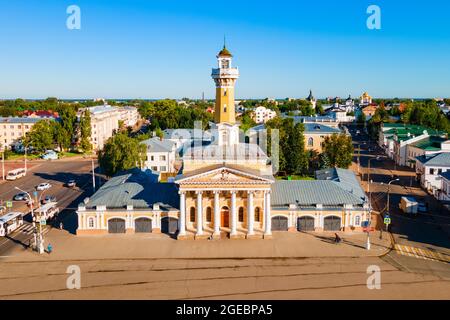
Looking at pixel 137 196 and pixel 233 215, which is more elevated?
pixel 137 196

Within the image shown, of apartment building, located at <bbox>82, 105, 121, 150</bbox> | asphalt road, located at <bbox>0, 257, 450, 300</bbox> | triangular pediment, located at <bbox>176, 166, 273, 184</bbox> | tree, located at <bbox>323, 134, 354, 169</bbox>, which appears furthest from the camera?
apartment building, located at <bbox>82, 105, 121, 150</bbox>

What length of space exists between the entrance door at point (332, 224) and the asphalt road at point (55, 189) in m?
26.2

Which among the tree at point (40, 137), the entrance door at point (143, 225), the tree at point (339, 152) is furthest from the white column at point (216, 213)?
the tree at point (40, 137)

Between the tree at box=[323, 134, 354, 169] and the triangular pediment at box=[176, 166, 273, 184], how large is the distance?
30561 millimetres

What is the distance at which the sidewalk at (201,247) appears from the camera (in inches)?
1506

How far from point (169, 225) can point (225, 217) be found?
18.9 ft

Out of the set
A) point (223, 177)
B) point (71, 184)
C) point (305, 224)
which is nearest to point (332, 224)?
point (305, 224)

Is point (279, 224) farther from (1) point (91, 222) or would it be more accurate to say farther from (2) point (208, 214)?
(1) point (91, 222)

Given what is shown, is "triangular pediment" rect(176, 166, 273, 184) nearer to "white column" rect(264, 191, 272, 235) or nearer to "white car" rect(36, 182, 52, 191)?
"white column" rect(264, 191, 272, 235)

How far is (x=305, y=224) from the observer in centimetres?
4472

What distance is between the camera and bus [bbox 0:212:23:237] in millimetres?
44341

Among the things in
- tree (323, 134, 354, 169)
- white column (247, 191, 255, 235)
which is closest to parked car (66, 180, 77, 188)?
white column (247, 191, 255, 235)

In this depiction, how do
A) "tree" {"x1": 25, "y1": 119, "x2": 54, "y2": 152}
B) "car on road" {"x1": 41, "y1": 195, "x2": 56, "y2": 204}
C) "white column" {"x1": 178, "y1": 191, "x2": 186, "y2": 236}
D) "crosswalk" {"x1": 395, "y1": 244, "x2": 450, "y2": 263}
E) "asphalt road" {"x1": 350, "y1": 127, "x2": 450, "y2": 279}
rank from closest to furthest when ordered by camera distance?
1. "asphalt road" {"x1": 350, "y1": 127, "x2": 450, "y2": 279}
2. "crosswalk" {"x1": 395, "y1": 244, "x2": 450, "y2": 263}
3. "white column" {"x1": 178, "y1": 191, "x2": 186, "y2": 236}
4. "car on road" {"x1": 41, "y1": 195, "x2": 56, "y2": 204}
5. "tree" {"x1": 25, "y1": 119, "x2": 54, "y2": 152}

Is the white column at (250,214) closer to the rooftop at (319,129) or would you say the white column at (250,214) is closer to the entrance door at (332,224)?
the entrance door at (332,224)
